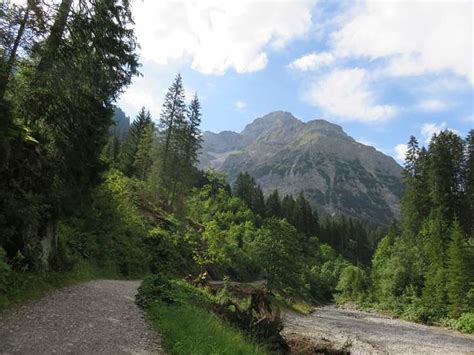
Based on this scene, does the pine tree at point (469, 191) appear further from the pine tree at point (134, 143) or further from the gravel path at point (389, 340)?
the pine tree at point (134, 143)

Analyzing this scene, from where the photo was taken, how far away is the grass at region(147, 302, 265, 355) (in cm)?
1033

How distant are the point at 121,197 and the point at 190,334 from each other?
79.6 feet

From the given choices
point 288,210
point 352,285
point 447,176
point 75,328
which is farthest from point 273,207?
point 75,328

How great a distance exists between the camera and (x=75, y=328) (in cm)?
1070

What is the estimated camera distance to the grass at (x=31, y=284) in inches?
484

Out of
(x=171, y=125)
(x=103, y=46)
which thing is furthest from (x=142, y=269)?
(x=171, y=125)

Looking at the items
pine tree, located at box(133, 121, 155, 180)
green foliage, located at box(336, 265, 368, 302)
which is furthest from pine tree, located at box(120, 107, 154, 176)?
green foliage, located at box(336, 265, 368, 302)

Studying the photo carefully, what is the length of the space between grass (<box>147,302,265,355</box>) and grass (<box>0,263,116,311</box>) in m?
3.75

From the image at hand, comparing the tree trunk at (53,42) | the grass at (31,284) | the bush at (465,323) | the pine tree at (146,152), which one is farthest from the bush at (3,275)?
the pine tree at (146,152)

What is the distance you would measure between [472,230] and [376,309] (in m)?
19.0

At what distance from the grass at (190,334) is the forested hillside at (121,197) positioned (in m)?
Result: 4.24

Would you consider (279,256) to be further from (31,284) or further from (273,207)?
(273,207)

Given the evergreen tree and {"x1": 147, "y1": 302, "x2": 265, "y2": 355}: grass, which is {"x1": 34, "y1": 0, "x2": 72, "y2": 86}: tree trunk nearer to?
{"x1": 147, "y1": 302, "x2": 265, "y2": 355}: grass

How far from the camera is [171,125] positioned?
61062 millimetres
